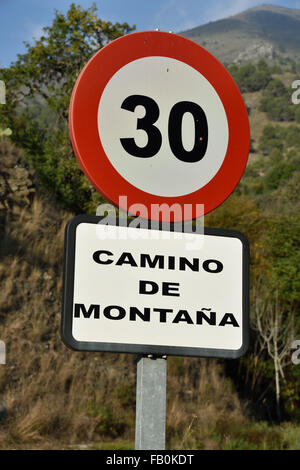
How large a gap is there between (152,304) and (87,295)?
7.5 inches

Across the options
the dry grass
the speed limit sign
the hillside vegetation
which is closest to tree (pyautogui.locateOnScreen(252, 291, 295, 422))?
the hillside vegetation

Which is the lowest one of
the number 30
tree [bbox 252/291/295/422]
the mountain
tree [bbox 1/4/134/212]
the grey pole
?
the grey pole

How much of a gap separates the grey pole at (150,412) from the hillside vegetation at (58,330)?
5.72 meters

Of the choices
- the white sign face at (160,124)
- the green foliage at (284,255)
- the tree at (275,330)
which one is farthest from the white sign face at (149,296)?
the green foliage at (284,255)

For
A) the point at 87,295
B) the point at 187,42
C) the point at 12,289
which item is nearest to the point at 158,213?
the point at 87,295

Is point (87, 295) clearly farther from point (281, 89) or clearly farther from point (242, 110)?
point (281, 89)

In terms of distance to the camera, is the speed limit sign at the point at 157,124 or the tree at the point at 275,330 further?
the tree at the point at 275,330

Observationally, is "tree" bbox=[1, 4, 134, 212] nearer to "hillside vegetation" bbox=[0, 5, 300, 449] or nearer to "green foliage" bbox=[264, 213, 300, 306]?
"hillside vegetation" bbox=[0, 5, 300, 449]

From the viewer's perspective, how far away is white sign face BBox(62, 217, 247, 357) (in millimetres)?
1769

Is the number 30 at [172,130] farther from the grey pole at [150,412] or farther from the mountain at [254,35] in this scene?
the mountain at [254,35]

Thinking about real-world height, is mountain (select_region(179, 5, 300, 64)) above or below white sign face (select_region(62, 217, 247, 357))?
above

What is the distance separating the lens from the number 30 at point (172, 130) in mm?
1958

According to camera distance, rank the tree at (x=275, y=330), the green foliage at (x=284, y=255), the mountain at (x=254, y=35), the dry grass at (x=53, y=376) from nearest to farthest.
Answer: the dry grass at (x=53, y=376) < the tree at (x=275, y=330) < the green foliage at (x=284, y=255) < the mountain at (x=254, y=35)

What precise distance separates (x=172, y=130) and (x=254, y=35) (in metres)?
142
